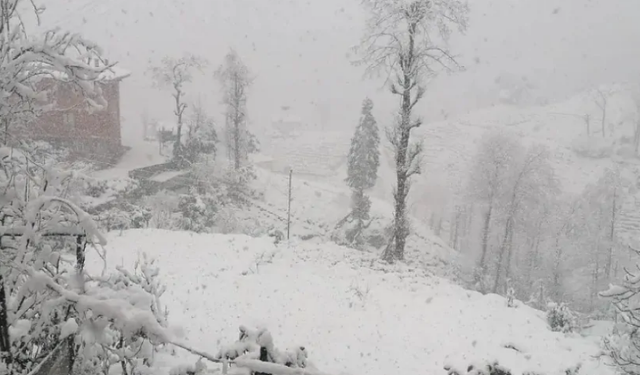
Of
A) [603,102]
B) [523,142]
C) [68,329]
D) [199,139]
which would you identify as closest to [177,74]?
[199,139]

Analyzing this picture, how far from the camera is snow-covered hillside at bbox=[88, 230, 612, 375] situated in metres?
8.49

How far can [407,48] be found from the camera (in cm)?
1417

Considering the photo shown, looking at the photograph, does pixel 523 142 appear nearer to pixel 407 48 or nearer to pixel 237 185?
pixel 237 185

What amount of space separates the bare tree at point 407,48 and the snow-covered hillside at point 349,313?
397 centimetres

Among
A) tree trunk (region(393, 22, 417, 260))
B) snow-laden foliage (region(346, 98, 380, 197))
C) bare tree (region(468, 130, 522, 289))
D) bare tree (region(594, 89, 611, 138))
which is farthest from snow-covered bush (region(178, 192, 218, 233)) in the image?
bare tree (region(594, 89, 611, 138))

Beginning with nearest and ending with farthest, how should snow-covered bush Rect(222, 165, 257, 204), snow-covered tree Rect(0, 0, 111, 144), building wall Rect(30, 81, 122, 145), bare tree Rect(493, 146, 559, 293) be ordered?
snow-covered tree Rect(0, 0, 111, 144) < building wall Rect(30, 81, 122, 145) < bare tree Rect(493, 146, 559, 293) < snow-covered bush Rect(222, 165, 257, 204)

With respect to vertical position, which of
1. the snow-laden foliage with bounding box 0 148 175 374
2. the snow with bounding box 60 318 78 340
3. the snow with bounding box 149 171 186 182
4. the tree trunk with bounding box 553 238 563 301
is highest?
the snow-laden foliage with bounding box 0 148 175 374

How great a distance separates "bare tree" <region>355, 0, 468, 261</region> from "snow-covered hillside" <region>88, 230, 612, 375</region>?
3.97 metres

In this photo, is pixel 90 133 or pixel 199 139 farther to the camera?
pixel 199 139

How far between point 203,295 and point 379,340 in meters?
4.06

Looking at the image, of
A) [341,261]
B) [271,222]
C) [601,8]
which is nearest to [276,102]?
[271,222]

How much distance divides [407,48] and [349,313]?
8523 millimetres

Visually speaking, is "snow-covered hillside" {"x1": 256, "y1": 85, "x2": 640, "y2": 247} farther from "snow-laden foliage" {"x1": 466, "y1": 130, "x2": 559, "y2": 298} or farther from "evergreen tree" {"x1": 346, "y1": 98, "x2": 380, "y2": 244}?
"evergreen tree" {"x1": 346, "y1": 98, "x2": 380, "y2": 244}

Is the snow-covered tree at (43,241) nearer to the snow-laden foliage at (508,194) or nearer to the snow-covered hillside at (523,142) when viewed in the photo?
the snow-laden foliage at (508,194)
